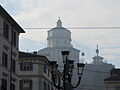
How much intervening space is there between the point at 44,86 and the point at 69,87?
47843mm

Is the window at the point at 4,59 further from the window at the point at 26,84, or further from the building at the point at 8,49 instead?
the window at the point at 26,84

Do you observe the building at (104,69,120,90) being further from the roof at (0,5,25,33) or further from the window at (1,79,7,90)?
the window at (1,79,7,90)

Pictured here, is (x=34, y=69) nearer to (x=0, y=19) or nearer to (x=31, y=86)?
(x=31, y=86)

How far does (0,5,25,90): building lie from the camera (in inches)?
1793

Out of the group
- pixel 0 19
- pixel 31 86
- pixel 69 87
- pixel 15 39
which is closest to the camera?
pixel 69 87

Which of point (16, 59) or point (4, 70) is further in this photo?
point (16, 59)

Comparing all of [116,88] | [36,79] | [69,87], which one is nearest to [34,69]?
[36,79]

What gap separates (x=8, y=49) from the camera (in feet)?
159

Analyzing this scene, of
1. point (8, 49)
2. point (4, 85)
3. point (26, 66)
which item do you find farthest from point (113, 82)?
point (4, 85)

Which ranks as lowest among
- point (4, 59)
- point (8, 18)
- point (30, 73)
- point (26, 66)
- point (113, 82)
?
point (113, 82)

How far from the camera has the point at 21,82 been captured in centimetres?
7562

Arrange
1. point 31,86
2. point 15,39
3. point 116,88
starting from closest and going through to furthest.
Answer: point 15,39 < point 31,86 < point 116,88

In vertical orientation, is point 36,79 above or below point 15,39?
below

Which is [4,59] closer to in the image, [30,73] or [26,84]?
[30,73]
